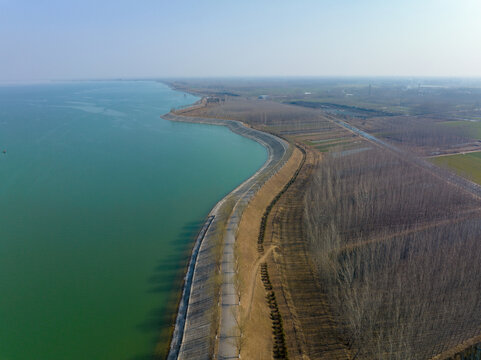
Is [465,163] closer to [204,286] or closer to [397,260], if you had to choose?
[397,260]

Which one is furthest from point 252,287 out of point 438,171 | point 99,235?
point 438,171

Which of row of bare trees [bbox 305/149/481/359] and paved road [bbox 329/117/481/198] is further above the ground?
paved road [bbox 329/117/481/198]

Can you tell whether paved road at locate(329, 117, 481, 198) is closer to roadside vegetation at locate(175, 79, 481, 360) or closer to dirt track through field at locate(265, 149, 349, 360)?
roadside vegetation at locate(175, 79, 481, 360)

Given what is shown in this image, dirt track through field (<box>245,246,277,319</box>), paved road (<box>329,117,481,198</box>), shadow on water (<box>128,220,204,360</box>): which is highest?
paved road (<box>329,117,481,198</box>)

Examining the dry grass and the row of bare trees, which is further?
the row of bare trees

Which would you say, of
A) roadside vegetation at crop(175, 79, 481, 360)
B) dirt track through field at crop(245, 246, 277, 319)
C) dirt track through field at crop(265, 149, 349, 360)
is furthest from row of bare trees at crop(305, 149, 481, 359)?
dirt track through field at crop(245, 246, 277, 319)

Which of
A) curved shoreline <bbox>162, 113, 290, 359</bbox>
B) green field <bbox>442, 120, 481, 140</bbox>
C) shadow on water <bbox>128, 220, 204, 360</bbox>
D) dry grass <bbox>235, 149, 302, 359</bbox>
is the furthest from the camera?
green field <bbox>442, 120, 481, 140</bbox>

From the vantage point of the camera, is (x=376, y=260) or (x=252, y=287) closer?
(x=252, y=287)

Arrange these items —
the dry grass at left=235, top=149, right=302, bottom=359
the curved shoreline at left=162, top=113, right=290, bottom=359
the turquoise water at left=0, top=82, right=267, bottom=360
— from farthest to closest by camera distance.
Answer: the turquoise water at left=0, top=82, right=267, bottom=360
the curved shoreline at left=162, top=113, right=290, bottom=359
the dry grass at left=235, top=149, right=302, bottom=359

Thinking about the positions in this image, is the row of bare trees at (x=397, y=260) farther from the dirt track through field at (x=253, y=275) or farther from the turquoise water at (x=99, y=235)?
the turquoise water at (x=99, y=235)
